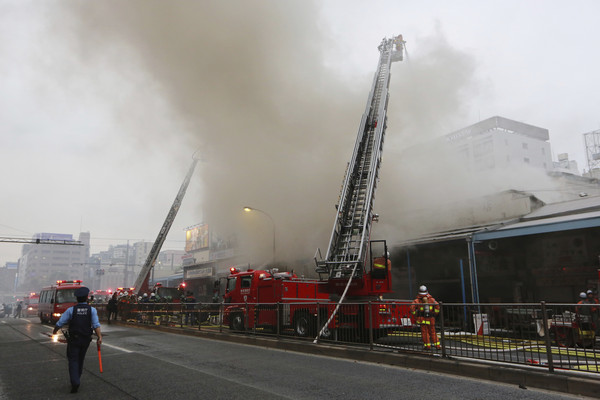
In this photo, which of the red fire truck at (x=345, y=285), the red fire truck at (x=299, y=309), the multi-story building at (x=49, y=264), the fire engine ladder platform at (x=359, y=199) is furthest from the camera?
the multi-story building at (x=49, y=264)

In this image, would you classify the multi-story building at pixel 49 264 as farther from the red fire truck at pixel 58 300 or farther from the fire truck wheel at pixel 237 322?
the fire truck wheel at pixel 237 322

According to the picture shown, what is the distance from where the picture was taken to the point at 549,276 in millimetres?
18469

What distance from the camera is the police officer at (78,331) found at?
5.48 metres

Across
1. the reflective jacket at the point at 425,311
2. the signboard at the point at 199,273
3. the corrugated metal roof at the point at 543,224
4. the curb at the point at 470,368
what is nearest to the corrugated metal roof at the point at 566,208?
the corrugated metal roof at the point at 543,224

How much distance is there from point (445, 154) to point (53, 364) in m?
20.5

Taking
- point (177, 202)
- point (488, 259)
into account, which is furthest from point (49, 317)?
point (488, 259)

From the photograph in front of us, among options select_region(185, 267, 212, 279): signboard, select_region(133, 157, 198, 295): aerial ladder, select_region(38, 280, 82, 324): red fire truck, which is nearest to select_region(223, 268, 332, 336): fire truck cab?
select_region(38, 280, 82, 324): red fire truck

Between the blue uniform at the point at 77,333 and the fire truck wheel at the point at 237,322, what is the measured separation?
292 inches

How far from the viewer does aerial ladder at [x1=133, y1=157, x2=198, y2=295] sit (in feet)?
85.4

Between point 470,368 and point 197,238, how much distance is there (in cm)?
5659

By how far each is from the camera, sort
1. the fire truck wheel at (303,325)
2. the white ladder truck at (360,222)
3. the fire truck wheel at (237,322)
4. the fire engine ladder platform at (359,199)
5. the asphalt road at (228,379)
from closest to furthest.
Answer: the asphalt road at (228,379) → the fire truck wheel at (303,325) → the white ladder truck at (360,222) → the fire engine ladder platform at (359,199) → the fire truck wheel at (237,322)

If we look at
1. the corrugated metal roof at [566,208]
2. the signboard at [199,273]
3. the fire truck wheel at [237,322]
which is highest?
the corrugated metal roof at [566,208]

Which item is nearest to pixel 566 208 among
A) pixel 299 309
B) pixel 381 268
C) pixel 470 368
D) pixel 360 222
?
pixel 360 222

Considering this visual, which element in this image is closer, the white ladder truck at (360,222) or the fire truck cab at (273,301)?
the fire truck cab at (273,301)
